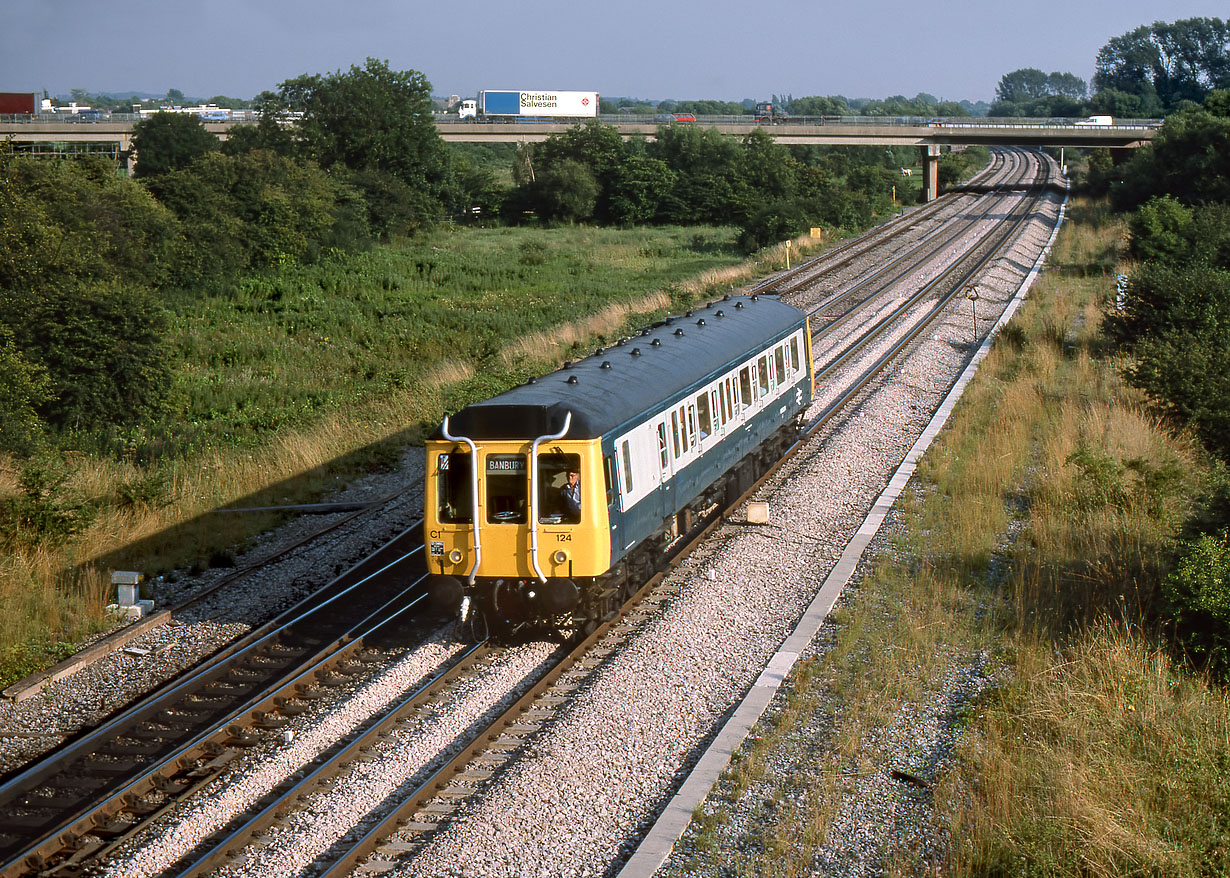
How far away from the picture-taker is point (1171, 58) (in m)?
178

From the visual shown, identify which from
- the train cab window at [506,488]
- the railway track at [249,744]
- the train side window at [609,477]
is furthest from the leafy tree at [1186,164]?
the railway track at [249,744]

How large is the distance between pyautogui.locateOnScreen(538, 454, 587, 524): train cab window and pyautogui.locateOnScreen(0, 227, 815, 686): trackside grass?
545 centimetres

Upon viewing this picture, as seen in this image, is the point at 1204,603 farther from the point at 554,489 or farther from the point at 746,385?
the point at 746,385

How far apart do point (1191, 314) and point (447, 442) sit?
18.5 meters

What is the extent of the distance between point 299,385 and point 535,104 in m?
97.9

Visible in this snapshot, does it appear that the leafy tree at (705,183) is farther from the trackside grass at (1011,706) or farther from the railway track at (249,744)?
the railway track at (249,744)

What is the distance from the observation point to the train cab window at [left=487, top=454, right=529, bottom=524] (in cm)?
1212

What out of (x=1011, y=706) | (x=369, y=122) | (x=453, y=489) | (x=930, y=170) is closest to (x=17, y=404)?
(x=453, y=489)

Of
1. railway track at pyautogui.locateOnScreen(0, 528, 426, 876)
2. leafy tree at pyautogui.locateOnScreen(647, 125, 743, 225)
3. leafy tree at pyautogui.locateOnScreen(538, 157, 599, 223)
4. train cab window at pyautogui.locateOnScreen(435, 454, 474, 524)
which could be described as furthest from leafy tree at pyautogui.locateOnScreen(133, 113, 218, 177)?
train cab window at pyautogui.locateOnScreen(435, 454, 474, 524)

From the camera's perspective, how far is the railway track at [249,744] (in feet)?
28.8

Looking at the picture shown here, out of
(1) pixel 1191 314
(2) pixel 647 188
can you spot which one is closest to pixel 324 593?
(1) pixel 1191 314

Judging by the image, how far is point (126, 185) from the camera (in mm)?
46594

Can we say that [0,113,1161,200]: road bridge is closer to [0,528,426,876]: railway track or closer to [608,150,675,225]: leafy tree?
[608,150,675,225]: leafy tree

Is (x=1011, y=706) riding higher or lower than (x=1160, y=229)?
lower
